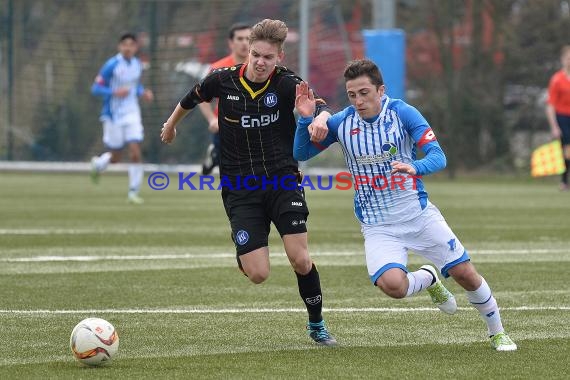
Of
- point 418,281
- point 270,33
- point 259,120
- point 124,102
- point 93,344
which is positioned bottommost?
point 93,344

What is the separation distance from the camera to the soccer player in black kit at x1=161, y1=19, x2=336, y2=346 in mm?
7352

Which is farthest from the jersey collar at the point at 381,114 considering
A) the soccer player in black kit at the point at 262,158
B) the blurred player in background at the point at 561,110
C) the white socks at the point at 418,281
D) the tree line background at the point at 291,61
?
the tree line background at the point at 291,61

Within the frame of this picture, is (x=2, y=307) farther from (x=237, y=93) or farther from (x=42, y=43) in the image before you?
(x=42, y=43)

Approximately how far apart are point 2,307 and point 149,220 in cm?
700

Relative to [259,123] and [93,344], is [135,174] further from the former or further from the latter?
[93,344]

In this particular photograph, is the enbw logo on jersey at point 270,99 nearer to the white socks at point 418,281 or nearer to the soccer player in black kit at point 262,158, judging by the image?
the soccer player in black kit at point 262,158

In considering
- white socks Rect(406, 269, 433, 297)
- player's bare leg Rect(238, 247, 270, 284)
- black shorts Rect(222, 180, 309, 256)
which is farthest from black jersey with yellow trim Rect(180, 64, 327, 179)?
white socks Rect(406, 269, 433, 297)

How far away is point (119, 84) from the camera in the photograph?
1877 centimetres

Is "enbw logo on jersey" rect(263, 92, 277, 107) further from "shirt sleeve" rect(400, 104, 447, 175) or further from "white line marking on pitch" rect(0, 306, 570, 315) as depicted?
"white line marking on pitch" rect(0, 306, 570, 315)

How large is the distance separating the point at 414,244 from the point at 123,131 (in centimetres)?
1261

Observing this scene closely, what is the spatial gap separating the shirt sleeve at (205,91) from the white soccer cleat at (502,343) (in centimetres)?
228

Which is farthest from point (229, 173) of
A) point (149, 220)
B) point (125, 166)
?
point (125, 166)

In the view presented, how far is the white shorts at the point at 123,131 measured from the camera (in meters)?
18.9

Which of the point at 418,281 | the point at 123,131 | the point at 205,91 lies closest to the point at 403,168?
the point at 418,281
